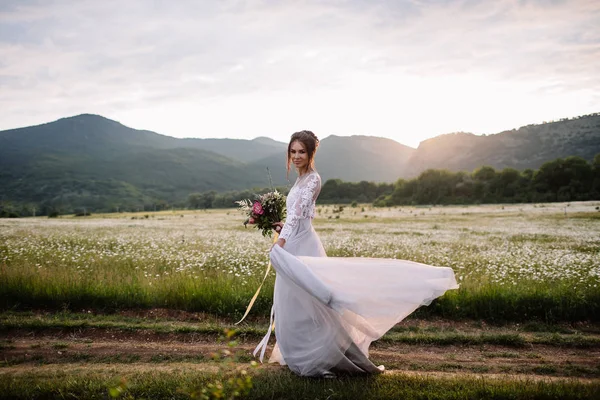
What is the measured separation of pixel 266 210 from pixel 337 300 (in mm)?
2240

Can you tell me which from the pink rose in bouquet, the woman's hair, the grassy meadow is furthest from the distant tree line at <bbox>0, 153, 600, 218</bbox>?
the woman's hair

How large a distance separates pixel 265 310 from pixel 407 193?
13016 centimetres

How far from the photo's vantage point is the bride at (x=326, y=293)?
18.0ft

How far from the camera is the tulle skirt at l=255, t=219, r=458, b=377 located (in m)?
5.46

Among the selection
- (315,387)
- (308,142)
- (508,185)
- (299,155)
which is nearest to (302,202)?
(299,155)

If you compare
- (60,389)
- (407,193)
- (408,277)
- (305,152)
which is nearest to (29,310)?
(60,389)

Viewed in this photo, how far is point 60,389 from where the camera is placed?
5.39 meters

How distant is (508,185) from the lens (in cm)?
10462

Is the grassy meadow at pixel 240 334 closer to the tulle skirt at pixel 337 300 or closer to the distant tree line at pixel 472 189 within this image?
the tulle skirt at pixel 337 300

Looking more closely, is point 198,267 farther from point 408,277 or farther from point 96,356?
point 408,277

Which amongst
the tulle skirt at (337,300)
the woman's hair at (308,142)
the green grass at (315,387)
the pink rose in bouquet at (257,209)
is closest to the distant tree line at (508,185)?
the green grass at (315,387)

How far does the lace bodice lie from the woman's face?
219mm

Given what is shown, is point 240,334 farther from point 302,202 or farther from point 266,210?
point 302,202

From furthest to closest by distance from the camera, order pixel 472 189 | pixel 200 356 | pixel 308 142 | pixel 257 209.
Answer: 1. pixel 472 189
2. pixel 200 356
3. pixel 257 209
4. pixel 308 142
